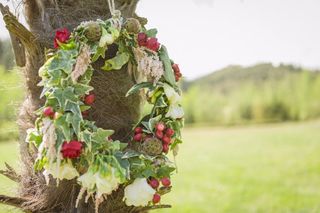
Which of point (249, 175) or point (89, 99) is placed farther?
point (249, 175)

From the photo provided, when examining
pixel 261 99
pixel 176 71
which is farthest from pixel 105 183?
pixel 261 99

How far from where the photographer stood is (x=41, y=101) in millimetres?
2219

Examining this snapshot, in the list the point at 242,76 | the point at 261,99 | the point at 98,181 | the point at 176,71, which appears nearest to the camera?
the point at 98,181

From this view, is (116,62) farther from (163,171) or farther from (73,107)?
(163,171)

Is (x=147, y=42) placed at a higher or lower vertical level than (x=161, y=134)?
higher

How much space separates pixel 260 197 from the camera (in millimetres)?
7445

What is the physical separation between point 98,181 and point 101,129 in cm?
20

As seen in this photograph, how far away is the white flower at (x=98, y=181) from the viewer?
188 centimetres

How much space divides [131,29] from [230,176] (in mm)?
7733

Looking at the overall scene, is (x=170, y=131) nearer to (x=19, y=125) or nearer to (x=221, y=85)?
(x=19, y=125)

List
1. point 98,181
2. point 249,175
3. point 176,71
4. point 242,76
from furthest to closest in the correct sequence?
1. point 242,76
2. point 249,175
3. point 176,71
4. point 98,181

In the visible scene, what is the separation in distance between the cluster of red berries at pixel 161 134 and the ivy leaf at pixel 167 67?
19cm

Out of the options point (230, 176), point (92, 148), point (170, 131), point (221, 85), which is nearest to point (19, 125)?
point (92, 148)

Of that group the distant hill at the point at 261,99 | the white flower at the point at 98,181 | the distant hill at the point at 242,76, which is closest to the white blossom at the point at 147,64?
the white flower at the point at 98,181
